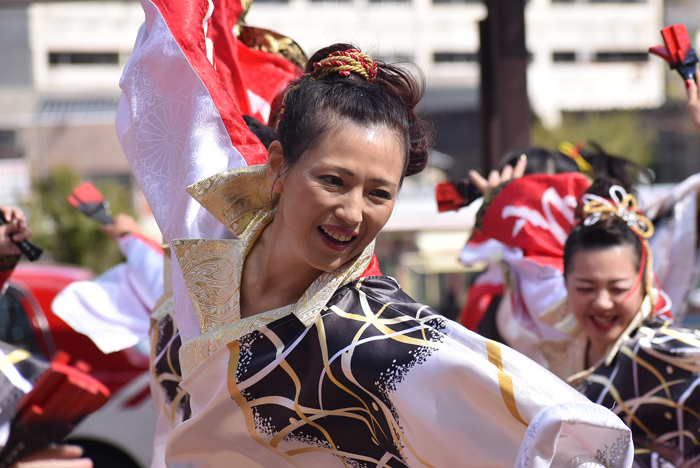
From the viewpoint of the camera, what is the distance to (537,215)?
8.08 feet

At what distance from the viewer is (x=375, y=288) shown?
1.36 meters

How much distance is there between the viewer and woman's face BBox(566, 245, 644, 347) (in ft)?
6.72

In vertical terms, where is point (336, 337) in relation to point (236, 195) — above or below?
below

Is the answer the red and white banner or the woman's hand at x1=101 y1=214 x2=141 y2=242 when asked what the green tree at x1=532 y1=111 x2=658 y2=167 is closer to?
the woman's hand at x1=101 y1=214 x2=141 y2=242

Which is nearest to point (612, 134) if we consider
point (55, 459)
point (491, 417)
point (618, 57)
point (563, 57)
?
point (563, 57)

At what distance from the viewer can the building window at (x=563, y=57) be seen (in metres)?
19.9

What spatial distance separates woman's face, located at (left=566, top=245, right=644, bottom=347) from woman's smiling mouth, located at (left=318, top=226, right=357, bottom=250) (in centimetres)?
102

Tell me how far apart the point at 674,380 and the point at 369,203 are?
3.62 feet

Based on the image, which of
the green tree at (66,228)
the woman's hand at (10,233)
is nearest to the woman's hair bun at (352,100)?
the woman's hand at (10,233)

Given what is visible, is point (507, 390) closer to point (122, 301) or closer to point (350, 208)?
point (350, 208)

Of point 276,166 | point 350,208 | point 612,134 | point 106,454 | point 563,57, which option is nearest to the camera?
point 350,208

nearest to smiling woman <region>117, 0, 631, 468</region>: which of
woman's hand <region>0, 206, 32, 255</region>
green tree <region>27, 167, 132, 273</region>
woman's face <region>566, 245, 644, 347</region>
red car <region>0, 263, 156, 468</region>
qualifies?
woman's face <region>566, 245, 644, 347</region>

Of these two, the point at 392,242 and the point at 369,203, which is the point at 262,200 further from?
the point at 392,242

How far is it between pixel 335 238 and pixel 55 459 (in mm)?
1514
